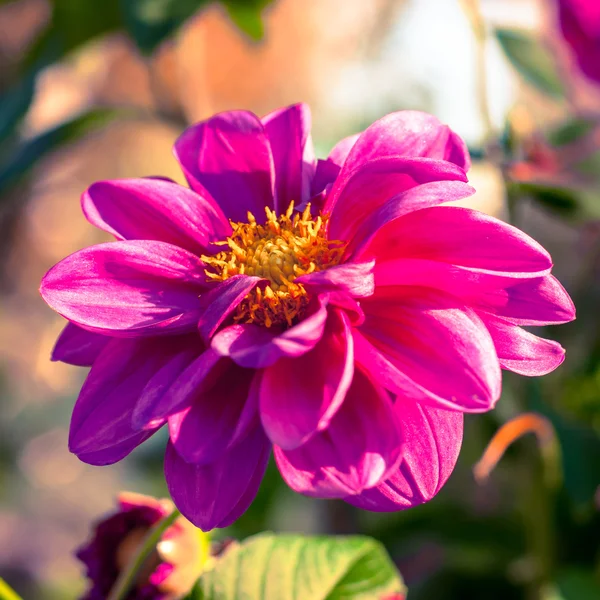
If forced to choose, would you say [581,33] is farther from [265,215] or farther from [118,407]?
[118,407]

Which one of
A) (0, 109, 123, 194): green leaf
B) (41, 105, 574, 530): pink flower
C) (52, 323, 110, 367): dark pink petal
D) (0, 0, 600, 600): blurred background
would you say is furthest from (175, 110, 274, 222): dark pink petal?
(0, 109, 123, 194): green leaf

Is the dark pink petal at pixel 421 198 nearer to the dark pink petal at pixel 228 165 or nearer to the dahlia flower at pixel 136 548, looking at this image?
the dark pink petal at pixel 228 165

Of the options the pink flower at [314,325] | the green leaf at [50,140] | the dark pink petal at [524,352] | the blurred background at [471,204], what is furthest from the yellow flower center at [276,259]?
the green leaf at [50,140]

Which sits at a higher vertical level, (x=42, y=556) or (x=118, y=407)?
(x=118, y=407)

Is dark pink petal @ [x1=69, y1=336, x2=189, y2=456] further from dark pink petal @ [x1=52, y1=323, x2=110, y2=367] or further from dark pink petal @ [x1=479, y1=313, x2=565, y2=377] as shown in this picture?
dark pink petal @ [x1=479, y1=313, x2=565, y2=377]

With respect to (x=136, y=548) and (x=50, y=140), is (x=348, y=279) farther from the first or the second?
(x=50, y=140)

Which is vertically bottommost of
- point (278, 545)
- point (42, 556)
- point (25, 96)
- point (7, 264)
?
point (42, 556)

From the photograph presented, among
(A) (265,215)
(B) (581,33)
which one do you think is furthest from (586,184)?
(A) (265,215)
